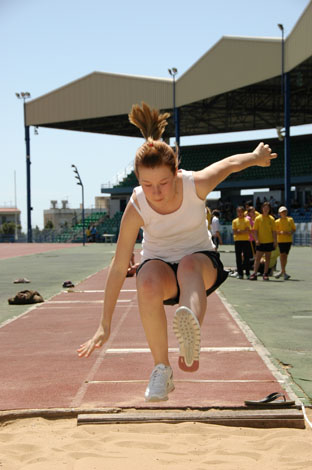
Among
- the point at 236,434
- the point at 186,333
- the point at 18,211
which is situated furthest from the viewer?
the point at 18,211

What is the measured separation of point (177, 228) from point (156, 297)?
49 centimetres

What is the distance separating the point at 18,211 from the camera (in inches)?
5891

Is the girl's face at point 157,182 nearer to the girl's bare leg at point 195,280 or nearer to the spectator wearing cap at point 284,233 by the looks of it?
the girl's bare leg at point 195,280

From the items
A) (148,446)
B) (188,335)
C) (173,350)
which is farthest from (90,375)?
(188,335)

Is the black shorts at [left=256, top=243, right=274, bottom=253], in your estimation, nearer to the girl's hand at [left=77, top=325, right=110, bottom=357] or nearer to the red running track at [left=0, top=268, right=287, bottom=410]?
the red running track at [left=0, top=268, right=287, bottom=410]

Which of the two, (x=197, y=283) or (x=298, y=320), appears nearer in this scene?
(x=197, y=283)

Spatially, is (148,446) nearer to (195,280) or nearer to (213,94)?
(195,280)

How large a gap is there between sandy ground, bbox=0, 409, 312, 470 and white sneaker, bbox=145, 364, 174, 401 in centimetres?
32

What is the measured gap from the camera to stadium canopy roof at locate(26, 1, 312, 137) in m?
38.4

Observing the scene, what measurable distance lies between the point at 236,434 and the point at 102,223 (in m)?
58.4

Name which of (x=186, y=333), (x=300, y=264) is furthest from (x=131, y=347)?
(x=300, y=264)

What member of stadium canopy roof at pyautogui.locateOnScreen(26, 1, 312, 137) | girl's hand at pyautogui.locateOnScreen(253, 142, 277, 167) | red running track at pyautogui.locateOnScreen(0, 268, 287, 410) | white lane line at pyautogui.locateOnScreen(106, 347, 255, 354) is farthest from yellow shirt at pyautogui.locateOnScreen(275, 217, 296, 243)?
stadium canopy roof at pyautogui.locateOnScreen(26, 1, 312, 137)

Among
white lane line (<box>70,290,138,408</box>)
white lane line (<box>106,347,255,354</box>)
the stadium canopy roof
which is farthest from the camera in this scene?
the stadium canopy roof

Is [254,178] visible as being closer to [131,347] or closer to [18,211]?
[131,347]
